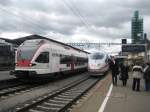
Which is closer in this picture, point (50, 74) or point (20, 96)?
point (20, 96)

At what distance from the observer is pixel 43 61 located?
82.8 ft

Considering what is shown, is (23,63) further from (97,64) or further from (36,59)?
(97,64)

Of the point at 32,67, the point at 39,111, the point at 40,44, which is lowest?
the point at 39,111

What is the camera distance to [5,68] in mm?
47844

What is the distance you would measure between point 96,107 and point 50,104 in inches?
91.1

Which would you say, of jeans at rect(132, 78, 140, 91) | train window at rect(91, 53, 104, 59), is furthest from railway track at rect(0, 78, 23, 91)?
train window at rect(91, 53, 104, 59)

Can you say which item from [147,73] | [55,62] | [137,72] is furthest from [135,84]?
[55,62]

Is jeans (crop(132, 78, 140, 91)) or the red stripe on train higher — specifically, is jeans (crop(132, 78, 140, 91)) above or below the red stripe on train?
below

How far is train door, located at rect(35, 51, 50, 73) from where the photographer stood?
2475 centimetres

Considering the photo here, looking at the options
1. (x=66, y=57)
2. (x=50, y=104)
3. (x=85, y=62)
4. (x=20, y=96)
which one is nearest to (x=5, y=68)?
(x=85, y=62)

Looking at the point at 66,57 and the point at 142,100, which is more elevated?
the point at 66,57

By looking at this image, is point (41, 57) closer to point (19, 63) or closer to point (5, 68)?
point (19, 63)

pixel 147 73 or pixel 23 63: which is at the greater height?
pixel 23 63

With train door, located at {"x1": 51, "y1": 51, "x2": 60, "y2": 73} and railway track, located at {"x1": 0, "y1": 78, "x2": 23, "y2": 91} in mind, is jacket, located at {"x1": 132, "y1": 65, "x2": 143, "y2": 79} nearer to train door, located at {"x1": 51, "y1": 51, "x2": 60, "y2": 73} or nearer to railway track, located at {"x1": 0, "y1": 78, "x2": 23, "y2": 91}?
train door, located at {"x1": 51, "y1": 51, "x2": 60, "y2": 73}
